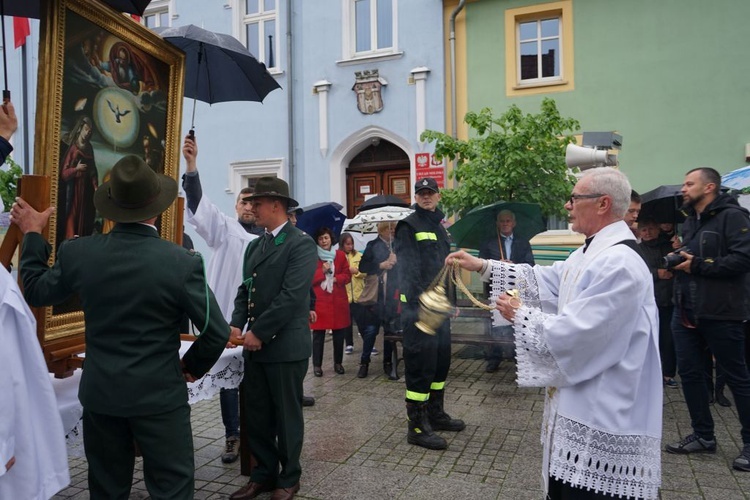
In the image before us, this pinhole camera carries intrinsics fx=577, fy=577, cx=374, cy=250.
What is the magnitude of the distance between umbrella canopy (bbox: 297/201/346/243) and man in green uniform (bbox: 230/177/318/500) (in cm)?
451

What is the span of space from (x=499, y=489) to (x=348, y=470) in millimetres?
1078

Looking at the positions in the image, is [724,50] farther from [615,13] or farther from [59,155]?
[59,155]

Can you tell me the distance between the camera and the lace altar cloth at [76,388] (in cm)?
289

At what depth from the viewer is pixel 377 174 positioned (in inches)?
520

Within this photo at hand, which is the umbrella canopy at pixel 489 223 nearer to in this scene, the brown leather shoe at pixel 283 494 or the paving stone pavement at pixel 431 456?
the paving stone pavement at pixel 431 456

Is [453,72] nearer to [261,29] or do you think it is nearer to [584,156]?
[261,29]

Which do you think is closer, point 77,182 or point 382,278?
point 77,182

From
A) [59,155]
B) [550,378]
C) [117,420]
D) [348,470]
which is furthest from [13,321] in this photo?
[348,470]

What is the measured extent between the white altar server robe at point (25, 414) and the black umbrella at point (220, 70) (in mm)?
2202

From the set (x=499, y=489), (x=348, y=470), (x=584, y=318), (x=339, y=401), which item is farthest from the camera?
(x=339, y=401)

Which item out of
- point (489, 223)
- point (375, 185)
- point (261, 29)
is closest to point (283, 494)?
point (489, 223)

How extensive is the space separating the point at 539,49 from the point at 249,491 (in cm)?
1070

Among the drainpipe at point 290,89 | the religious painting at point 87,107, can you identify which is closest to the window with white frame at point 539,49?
the drainpipe at point 290,89

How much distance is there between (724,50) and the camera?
34.3ft
